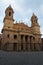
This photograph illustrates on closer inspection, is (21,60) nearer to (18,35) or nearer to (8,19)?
(18,35)

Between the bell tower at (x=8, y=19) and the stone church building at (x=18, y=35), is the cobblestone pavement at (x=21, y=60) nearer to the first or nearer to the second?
the stone church building at (x=18, y=35)

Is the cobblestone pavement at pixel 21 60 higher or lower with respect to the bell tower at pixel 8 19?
lower

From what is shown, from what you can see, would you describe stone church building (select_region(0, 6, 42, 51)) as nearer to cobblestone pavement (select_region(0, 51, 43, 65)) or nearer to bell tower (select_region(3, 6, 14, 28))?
bell tower (select_region(3, 6, 14, 28))

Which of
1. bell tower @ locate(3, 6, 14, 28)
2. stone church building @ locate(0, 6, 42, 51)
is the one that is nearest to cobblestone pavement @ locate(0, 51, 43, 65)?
stone church building @ locate(0, 6, 42, 51)

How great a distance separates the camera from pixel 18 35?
43844 mm

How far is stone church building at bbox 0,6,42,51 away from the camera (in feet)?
135

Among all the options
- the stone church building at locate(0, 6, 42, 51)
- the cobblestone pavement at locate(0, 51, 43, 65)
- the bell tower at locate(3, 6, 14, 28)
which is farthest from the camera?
the bell tower at locate(3, 6, 14, 28)

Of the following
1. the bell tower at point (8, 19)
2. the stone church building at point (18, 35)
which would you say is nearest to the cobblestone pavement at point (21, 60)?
the stone church building at point (18, 35)

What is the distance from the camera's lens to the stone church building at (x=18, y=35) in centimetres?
4112

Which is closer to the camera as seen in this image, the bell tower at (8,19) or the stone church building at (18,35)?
the stone church building at (18,35)

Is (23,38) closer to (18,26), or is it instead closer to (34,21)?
(18,26)

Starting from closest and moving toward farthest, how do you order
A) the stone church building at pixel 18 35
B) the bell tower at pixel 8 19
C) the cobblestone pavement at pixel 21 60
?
the cobblestone pavement at pixel 21 60, the stone church building at pixel 18 35, the bell tower at pixel 8 19

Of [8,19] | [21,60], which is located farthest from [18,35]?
[21,60]

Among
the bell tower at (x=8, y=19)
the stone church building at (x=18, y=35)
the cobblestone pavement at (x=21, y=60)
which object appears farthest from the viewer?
the bell tower at (x=8, y=19)
